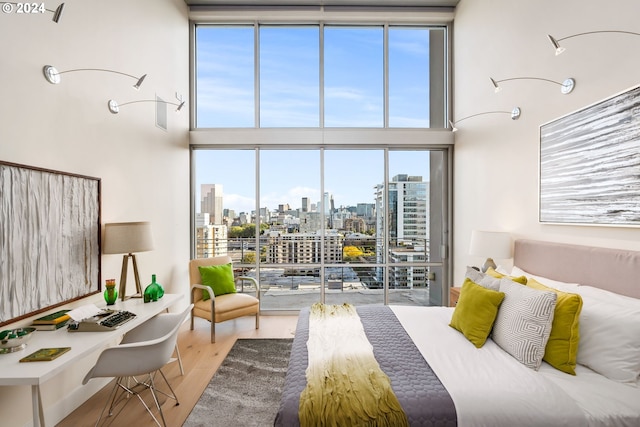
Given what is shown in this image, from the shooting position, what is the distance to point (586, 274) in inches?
87.7

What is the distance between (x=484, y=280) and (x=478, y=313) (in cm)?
42

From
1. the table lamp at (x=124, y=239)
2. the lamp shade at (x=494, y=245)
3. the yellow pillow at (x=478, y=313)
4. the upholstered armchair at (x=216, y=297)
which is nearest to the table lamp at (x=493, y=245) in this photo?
the lamp shade at (x=494, y=245)

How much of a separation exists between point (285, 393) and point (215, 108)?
415cm

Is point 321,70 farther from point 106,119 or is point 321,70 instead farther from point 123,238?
point 123,238

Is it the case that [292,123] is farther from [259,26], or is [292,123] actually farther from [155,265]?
[155,265]

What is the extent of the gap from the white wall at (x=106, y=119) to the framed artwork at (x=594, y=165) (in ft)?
12.1

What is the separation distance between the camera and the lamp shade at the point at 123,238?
2689mm

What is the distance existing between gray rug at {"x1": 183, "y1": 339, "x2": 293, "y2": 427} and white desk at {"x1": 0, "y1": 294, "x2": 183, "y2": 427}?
80 cm

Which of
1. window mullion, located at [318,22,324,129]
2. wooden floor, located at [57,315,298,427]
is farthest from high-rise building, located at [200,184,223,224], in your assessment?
window mullion, located at [318,22,324,129]

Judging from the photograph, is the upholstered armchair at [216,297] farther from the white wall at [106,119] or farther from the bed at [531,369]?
the bed at [531,369]

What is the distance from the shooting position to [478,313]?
7.32 feet

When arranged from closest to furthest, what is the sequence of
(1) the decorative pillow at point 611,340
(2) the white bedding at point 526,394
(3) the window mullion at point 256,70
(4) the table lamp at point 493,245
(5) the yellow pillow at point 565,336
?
(2) the white bedding at point 526,394 < (1) the decorative pillow at point 611,340 < (5) the yellow pillow at point 565,336 < (4) the table lamp at point 493,245 < (3) the window mullion at point 256,70

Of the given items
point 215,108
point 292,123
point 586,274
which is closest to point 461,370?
point 586,274

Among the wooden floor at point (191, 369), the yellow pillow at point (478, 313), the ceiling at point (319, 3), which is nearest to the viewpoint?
the yellow pillow at point (478, 313)
